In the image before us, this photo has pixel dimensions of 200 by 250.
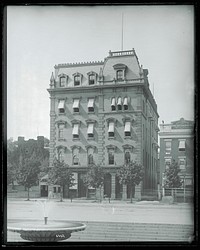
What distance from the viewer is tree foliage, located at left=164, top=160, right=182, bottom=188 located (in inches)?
190

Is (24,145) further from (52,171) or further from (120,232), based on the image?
(120,232)

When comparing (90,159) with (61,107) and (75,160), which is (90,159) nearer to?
(75,160)

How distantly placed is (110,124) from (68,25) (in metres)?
1.26

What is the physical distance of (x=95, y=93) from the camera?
5.07 meters

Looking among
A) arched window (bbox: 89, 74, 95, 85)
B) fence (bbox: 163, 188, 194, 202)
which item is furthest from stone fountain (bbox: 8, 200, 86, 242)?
arched window (bbox: 89, 74, 95, 85)

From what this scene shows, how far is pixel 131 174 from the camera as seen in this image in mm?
4926

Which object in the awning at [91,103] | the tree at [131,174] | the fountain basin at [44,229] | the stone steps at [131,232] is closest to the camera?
the fountain basin at [44,229]

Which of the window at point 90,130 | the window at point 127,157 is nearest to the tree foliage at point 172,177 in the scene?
the window at point 127,157

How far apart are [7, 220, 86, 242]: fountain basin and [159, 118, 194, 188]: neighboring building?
1208 millimetres

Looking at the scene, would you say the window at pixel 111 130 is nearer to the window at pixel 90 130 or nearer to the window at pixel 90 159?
the window at pixel 90 130

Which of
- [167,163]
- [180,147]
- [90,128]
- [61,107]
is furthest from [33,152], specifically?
[180,147]

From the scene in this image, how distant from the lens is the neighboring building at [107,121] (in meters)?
4.96

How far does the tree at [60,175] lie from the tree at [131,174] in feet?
1.92

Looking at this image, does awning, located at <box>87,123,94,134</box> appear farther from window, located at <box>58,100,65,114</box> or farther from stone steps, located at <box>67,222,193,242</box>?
stone steps, located at <box>67,222,193,242</box>
